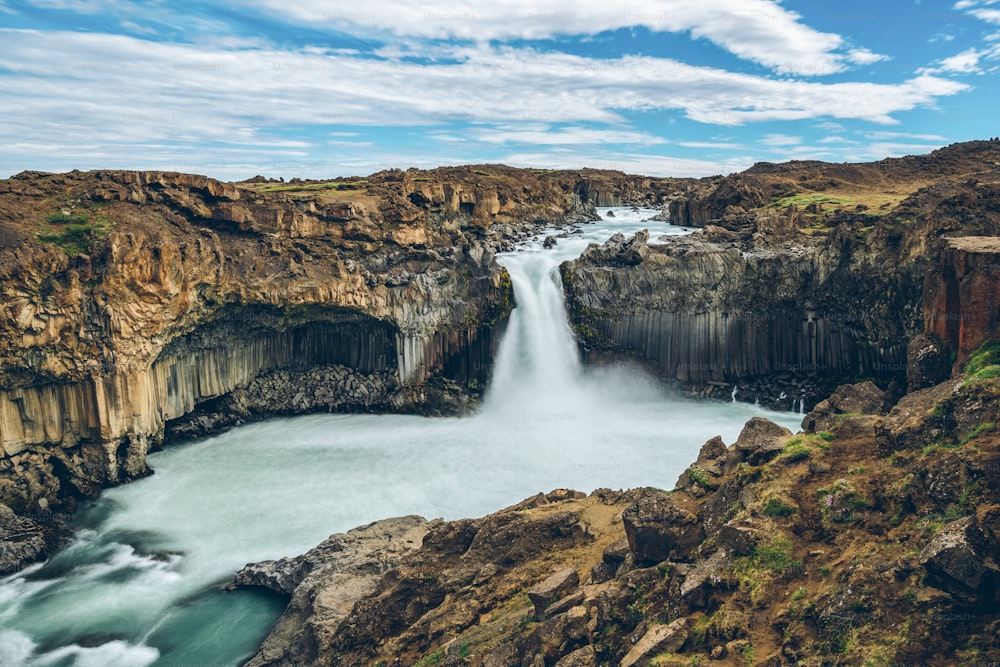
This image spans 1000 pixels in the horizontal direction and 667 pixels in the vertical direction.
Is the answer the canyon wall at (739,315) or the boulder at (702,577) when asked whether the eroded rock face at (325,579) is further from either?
the canyon wall at (739,315)

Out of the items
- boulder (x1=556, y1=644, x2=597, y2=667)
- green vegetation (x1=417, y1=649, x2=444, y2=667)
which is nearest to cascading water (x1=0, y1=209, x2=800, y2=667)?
green vegetation (x1=417, y1=649, x2=444, y2=667)

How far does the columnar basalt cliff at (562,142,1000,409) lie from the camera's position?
33.4 m

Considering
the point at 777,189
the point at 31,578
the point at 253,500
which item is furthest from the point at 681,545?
the point at 777,189

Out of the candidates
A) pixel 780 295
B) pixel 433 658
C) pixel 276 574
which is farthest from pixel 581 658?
pixel 780 295

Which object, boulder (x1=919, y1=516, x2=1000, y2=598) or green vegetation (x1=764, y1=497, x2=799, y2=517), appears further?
green vegetation (x1=764, y1=497, x2=799, y2=517)

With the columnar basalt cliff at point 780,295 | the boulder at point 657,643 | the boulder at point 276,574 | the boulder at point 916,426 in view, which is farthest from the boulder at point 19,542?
the columnar basalt cliff at point 780,295

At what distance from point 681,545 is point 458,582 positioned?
5190 millimetres

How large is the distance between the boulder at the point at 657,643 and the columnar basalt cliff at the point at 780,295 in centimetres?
2718

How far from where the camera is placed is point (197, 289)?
29.7m

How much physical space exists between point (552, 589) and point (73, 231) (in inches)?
980

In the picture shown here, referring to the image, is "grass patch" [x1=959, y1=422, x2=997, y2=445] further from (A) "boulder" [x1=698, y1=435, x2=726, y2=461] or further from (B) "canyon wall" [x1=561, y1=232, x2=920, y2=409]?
(B) "canyon wall" [x1=561, y1=232, x2=920, y2=409]

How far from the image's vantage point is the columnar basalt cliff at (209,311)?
25.7 m

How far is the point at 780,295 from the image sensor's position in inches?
1458

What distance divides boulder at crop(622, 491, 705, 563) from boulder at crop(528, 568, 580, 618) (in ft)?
4.35
